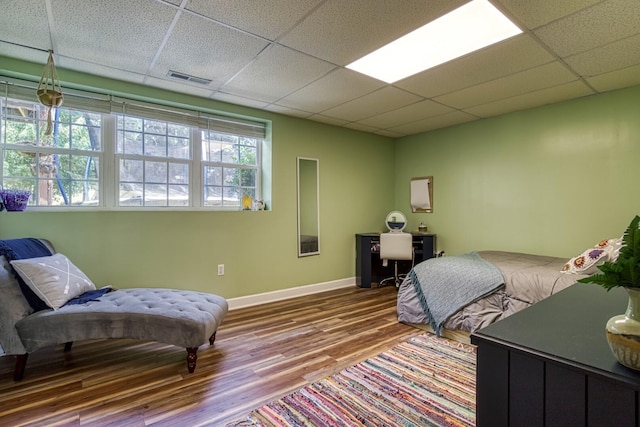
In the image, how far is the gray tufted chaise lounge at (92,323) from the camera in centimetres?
212

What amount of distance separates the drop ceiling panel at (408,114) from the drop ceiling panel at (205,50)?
6.67 feet

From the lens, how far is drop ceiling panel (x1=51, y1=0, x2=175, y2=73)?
6.48 ft

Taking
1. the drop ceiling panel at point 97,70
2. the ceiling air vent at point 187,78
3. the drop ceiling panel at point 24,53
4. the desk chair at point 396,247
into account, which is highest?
the drop ceiling panel at point 24,53

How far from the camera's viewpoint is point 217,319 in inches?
99.7

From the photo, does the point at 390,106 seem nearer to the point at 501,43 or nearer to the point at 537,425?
the point at 501,43

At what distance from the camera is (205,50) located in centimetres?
250

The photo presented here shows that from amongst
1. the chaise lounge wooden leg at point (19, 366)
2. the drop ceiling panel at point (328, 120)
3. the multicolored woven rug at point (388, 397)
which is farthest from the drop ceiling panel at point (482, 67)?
the chaise lounge wooden leg at point (19, 366)

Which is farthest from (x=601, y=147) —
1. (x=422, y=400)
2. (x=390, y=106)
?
(x=422, y=400)

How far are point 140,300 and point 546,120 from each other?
179 inches

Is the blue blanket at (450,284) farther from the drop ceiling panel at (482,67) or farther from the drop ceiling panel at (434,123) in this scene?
the drop ceiling panel at (434,123)

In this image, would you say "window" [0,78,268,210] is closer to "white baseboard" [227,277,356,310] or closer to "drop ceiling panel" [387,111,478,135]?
"white baseboard" [227,277,356,310]

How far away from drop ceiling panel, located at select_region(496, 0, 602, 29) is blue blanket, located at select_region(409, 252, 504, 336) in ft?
6.42

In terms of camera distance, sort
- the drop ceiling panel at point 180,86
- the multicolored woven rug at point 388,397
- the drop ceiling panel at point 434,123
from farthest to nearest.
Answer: the drop ceiling panel at point 434,123
the drop ceiling panel at point 180,86
the multicolored woven rug at point 388,397

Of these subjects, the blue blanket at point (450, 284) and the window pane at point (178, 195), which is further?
the window pane at point (178, 195)
